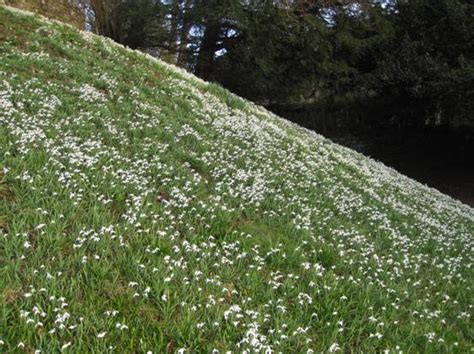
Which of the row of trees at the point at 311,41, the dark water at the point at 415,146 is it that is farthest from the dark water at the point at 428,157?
the row of trees at the point at 311,41

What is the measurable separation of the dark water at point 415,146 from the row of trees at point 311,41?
9.39 feet

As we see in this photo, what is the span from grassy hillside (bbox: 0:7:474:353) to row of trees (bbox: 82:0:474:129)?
11.7 meters

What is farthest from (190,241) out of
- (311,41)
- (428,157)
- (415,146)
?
(415,146)

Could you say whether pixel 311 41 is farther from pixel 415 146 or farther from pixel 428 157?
pixel 415 146

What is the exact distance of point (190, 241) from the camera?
19.7 ft

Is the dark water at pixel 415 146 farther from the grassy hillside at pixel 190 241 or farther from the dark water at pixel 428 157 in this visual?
the grassy hillside at pixel 190 241

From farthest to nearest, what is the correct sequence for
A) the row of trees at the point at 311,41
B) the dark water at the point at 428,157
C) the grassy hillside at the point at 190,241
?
the dark water at the point at 428,157 < the row of trees at the point at 311,41 < the grassy hillside at the point at 190,241

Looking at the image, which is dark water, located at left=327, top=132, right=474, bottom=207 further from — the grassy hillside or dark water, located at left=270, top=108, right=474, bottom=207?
the grassy hillside

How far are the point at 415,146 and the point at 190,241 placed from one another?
26015 millimetres

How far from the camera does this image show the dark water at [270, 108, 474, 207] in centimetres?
2519

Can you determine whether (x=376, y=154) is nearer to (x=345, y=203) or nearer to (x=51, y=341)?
(x=345, y=203)

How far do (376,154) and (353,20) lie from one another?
27.3 feet

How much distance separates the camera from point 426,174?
25.9 metres

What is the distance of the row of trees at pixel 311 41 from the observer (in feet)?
72.9
